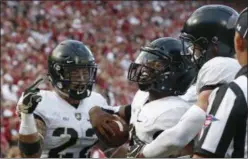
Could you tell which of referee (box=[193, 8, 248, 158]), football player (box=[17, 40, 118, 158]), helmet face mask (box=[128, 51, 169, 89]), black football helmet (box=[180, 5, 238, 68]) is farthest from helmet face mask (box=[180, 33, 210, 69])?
referee (box=[193, 8, 248, 158])

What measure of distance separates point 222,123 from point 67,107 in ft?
6.93

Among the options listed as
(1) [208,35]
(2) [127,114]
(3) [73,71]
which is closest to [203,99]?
(1) [208,35]

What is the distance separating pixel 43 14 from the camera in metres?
15.1

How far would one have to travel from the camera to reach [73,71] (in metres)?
4.36

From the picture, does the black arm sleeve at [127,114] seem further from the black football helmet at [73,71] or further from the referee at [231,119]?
the referee at [231,119]

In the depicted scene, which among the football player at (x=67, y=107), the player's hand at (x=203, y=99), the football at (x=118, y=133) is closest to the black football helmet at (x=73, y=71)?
the football player at (x=67, y=107)

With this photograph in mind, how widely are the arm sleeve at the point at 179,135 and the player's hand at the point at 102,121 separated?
1.99 feet

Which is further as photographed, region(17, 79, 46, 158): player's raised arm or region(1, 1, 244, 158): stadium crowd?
region(1, 1, 244, 158): stadium crowd

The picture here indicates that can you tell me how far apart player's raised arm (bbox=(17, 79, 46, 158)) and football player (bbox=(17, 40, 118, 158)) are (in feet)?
0.30

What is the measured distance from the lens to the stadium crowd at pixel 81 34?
10812 millimetres

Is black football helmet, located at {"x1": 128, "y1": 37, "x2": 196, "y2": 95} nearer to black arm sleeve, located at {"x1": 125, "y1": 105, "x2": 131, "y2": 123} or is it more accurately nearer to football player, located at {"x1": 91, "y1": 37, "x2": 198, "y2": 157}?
football player, located at {"x1": 91, "y1": 37, "x2": 198, "y2": 157}

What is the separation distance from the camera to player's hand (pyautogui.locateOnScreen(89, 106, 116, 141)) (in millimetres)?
3781

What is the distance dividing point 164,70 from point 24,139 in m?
0.95

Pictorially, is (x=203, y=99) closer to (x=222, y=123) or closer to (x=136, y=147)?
(x=222, y=123)
